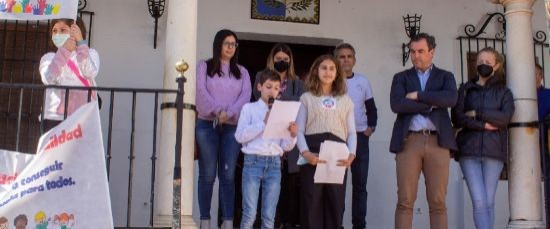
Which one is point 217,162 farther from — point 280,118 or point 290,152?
point 280,118

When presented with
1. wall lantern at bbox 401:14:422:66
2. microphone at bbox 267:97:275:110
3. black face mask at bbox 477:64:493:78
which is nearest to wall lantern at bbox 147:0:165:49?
microphone at bbox 267:97:275:110

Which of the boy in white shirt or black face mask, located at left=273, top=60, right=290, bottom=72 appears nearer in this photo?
the boy in white shirt

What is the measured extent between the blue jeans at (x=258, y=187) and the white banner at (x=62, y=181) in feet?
3.99

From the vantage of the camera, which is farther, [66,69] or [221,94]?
[221,94]

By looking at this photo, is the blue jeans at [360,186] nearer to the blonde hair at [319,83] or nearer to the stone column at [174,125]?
the blonde hair at [319,83]

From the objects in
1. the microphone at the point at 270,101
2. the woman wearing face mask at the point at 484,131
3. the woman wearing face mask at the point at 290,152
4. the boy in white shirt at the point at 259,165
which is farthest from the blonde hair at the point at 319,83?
the woman wearing face mask at the point at 484,131

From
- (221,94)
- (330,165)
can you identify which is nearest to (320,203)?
(330,165)

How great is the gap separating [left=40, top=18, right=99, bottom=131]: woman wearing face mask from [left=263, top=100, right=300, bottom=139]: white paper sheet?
1404 mm

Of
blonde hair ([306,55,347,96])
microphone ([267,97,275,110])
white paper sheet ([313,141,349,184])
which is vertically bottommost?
white paper sheet ([313,141,349,184])

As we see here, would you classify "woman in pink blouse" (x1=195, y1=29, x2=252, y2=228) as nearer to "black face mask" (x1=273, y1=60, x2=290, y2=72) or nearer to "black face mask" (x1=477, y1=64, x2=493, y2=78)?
"black face mask" (x1=273, y1=60, x2=290, y2=72)

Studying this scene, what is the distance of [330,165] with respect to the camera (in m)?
6.12

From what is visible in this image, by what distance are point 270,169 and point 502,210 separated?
3884 millimetres

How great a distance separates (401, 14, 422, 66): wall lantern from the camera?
30.0 ft

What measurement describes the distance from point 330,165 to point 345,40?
335 cm
